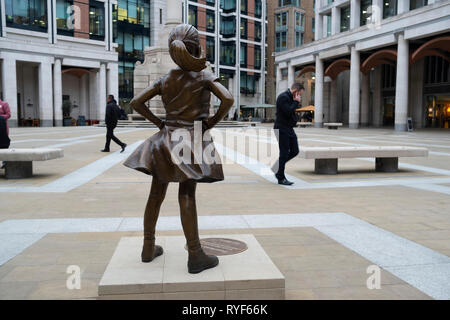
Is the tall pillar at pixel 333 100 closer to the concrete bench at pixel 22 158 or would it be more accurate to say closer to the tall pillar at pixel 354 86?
the tall pillar at pixel 354 86

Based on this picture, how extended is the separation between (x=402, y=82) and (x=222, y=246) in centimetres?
3216

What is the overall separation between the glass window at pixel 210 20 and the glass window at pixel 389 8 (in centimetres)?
3315

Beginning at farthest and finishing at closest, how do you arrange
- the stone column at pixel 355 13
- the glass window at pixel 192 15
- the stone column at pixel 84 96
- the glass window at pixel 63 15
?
the glass window at pixel 192 15
the stone column at pixel 84 96
the glass window at pixel 63 15
the stone column at pixel 355 13

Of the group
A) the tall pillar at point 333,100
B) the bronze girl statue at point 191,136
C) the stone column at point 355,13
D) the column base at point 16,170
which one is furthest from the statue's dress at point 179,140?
the tall pillar at point 333,100

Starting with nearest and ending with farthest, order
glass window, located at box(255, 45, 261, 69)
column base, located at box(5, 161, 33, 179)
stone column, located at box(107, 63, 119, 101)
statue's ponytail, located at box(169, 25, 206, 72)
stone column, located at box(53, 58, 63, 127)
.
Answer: statue's ponytail, located at box(169, 25, 206, 72) < column base, located at box(5, 161, 33, 179) < stone column, located at box(53, 58, 63, 127) < stone column, located at box(107, 63, 119, 101) < glass window, located at box(255, 45, 261, 69)

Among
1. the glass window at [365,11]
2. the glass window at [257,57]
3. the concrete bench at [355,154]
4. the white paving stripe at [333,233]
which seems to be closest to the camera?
the white paving stripe at [333,233]

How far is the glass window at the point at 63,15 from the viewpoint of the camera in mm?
44750

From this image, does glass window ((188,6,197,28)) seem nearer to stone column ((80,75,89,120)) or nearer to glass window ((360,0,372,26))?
stone column ((80,75,89,120))

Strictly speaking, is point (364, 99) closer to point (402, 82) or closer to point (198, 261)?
point (402, 82)

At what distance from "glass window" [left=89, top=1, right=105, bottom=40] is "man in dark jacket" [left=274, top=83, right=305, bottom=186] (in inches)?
1767

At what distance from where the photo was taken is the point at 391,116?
1852 inches

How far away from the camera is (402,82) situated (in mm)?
32125

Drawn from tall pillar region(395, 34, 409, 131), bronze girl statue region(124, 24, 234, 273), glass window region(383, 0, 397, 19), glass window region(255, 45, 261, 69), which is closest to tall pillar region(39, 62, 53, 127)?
tall pillar region(395, 34, 409, 131)

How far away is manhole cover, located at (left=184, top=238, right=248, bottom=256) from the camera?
145 inches
